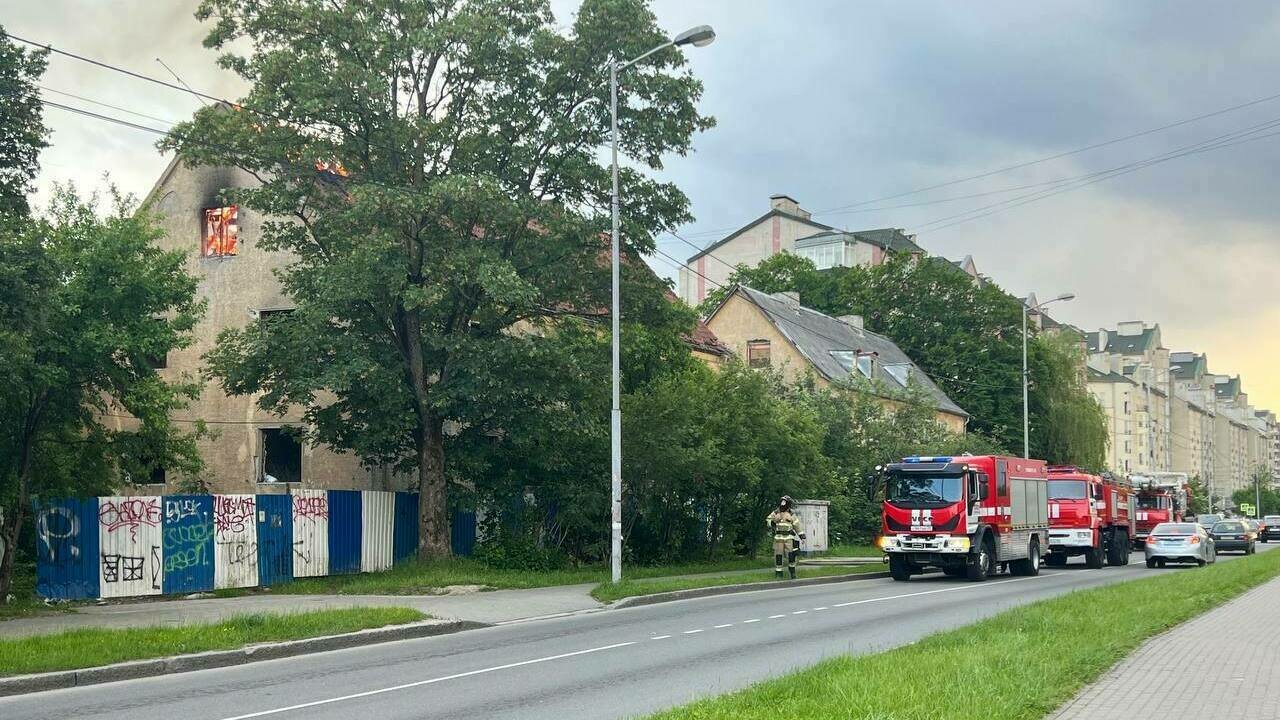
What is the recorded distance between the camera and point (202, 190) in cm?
3425

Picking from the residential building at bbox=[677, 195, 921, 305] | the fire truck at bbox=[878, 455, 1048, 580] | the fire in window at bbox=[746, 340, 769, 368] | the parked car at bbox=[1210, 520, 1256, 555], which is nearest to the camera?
the fire truck at bbox=[878, 455, 1048, 580]

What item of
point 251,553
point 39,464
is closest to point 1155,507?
point 251,553

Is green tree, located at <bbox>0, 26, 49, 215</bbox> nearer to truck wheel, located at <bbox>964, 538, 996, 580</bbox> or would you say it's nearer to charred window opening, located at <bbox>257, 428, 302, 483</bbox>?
charred window opening, located at <bbox>257, 428, 302, 483</bbox>

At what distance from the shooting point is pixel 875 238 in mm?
95062

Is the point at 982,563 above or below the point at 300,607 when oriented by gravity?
below

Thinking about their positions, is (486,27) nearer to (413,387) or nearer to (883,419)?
(413,387)

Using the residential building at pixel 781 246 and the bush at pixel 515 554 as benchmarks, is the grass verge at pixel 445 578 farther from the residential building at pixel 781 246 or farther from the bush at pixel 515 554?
the residential building at pixel 781 246

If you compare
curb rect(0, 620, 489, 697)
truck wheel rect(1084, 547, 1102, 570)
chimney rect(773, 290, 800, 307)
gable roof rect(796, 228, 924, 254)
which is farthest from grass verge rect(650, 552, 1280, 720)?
gable roof rect(796, 228, 924, 254)

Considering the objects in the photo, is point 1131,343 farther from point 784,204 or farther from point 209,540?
point 209,540

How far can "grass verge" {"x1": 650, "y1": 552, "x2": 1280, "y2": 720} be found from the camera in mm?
8391

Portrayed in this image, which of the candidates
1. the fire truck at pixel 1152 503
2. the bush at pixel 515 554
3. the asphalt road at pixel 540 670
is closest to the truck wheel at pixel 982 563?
the asphalt road at pixel 540 670

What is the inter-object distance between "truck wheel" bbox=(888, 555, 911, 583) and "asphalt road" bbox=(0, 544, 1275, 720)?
7209mm

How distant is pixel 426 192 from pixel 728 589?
9.68 metres

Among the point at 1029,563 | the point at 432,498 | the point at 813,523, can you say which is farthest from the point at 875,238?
the point at 432,498
